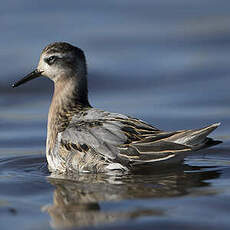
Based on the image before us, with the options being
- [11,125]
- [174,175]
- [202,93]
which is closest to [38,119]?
[11,125]

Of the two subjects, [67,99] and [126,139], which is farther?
[67,99]

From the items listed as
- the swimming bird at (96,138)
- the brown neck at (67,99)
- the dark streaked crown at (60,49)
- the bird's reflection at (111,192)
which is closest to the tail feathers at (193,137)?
the swimming bird at (96,138)

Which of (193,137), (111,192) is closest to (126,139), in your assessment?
(193,137)

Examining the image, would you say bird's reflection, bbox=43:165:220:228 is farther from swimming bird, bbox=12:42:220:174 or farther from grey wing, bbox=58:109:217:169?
grey wing, bbox=58:109:217:169

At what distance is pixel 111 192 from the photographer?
10156 mm

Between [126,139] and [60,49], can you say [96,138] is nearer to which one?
[126,139]

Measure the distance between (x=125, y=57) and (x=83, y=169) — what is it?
6.28 m

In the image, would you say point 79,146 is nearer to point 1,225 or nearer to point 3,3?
point 1,225

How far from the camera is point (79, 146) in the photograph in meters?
11.1

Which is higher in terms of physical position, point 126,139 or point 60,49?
point 60,49

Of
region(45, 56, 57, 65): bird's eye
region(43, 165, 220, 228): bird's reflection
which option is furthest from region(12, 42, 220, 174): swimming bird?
region(43, 165, 220, 228): bird's reflection

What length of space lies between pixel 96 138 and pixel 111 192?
1.08 meters

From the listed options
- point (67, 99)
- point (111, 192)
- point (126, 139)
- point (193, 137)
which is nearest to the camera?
point (111, 192)

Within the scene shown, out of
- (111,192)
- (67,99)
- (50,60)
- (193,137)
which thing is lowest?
(111,192)
